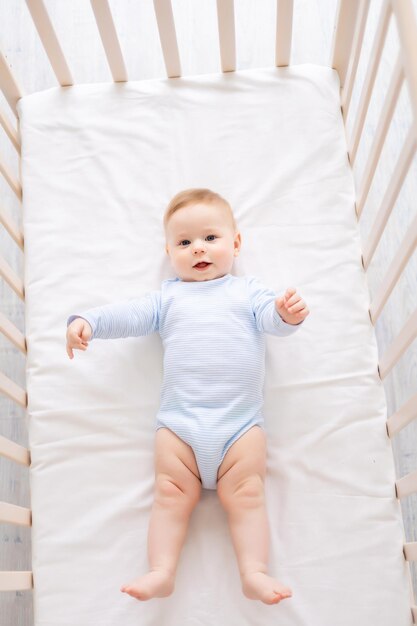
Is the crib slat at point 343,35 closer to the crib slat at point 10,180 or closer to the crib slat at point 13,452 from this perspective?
the crib slat at point 10,180

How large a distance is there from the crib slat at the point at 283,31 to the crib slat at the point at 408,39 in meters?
0.40

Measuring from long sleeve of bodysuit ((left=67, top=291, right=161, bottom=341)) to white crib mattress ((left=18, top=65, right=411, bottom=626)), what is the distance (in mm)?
57

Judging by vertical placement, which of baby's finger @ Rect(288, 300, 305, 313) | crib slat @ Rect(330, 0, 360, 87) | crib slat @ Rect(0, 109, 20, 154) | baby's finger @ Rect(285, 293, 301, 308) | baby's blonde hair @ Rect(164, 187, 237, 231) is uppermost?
crib slat @ Rect(330, 0, 360, 87)

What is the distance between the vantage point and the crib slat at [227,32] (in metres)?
1.53

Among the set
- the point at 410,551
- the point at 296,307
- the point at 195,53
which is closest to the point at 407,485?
the point at 410,551

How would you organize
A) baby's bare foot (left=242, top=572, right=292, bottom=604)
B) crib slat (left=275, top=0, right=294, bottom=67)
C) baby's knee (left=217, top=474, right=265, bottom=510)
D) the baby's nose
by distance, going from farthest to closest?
crib slat (left=275, top=0, right=294, bottom=67) < the baby's nose < baby's knee (left=217, top=474, right=265, bottom=510) < baby's bare foot (left=242, top=572, right=292, bottom=604)

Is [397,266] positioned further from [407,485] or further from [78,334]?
[78,334]

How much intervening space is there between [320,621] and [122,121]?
3.39ft

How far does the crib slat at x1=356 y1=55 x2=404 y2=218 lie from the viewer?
1233 millimetres

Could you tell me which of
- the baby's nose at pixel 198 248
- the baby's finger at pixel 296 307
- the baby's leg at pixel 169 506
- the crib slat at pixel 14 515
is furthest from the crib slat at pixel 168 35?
the crib slat at pixel 14 515

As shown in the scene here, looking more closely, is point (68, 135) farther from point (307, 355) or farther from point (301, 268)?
point (307, 355)

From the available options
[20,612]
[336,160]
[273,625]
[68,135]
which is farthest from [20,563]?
[336,160]

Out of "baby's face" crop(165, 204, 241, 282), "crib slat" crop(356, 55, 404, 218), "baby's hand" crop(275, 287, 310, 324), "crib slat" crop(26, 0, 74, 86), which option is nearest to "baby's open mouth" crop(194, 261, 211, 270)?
"baby's face" crop(165, 204, 241, 282)

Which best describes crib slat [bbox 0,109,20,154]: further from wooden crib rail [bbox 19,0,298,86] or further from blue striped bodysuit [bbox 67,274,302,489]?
blue striped bodysuit [bbox 67,274,302,489]
